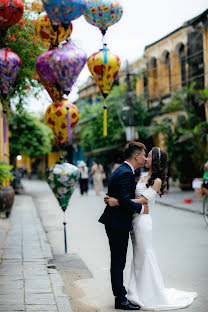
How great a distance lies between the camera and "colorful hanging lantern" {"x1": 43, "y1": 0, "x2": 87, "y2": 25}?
4.83 m

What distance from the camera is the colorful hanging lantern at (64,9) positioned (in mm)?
4832

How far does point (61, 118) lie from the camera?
5785 mm

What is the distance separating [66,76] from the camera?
17.1ft

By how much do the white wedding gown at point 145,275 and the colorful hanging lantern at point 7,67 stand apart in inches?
78.4

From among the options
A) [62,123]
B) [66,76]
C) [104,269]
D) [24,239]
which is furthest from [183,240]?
[66,76]

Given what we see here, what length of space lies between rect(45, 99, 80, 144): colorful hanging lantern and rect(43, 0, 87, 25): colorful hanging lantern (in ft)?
3.62

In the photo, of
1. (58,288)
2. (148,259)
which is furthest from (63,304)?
(148,259)

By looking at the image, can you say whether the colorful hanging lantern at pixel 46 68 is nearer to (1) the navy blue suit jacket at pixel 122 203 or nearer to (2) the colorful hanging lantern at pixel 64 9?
(2) the colorful hanging lantern at pixel 64 9

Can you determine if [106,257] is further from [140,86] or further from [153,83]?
[140,86]

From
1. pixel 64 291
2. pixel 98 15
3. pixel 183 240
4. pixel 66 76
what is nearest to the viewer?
pixel 66 76

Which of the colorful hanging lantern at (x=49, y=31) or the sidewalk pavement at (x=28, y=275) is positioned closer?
the sidewalk pavement at (x=28, y=275)

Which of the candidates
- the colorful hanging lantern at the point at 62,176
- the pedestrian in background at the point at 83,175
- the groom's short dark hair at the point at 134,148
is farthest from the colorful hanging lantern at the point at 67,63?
the pedestrian in background at the point at 83,175

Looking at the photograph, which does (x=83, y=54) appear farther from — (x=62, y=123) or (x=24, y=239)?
(x=24, y=239)

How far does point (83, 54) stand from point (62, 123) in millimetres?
928
